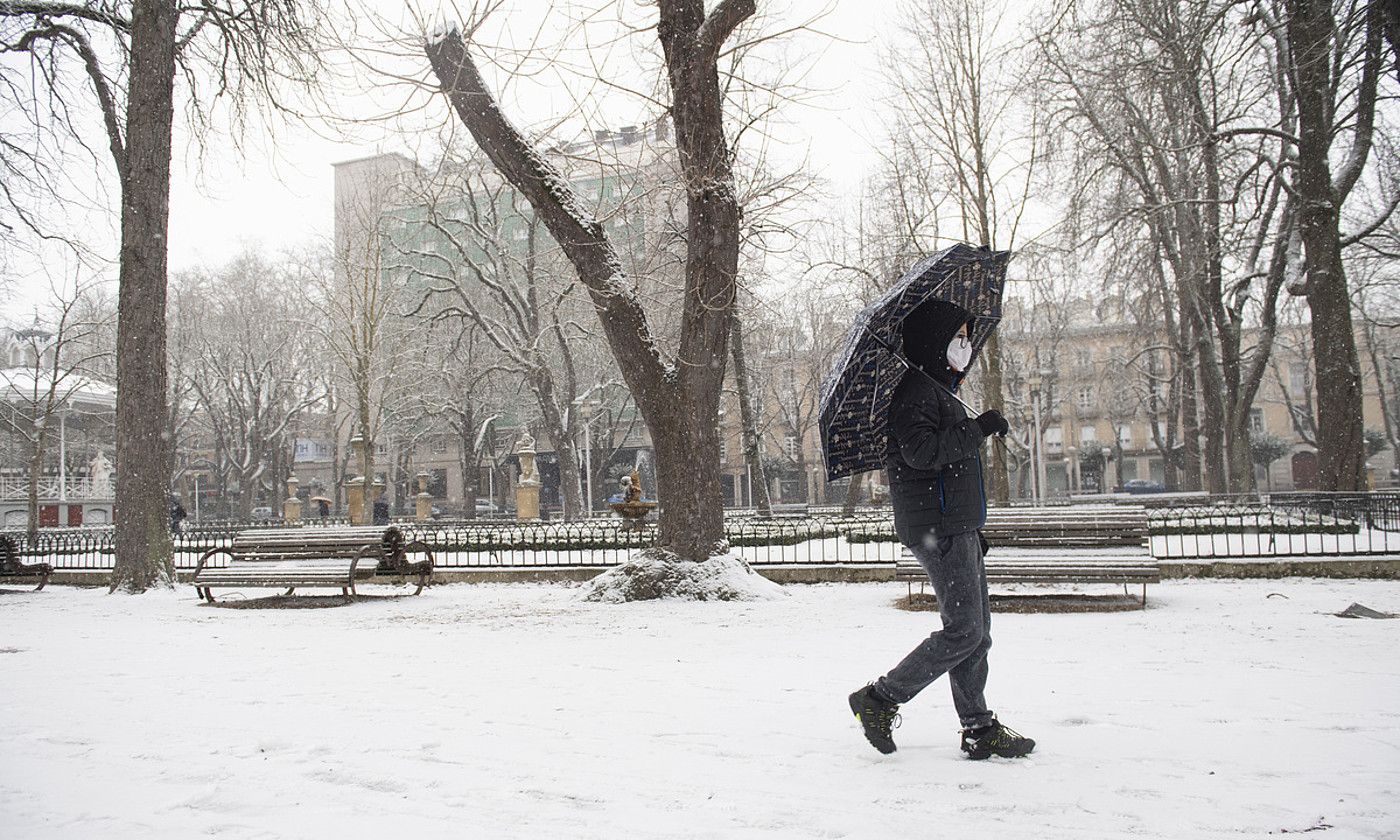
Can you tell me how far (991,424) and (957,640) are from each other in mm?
930

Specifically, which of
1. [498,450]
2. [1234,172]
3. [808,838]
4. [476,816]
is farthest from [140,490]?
[498,450]

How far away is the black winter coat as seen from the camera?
12.7 ft

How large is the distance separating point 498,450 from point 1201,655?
4767cm

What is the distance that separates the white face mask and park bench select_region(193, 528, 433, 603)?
8.77 m

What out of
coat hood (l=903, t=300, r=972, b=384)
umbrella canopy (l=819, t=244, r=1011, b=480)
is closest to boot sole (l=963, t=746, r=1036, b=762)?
umbrella canopy (l=819, t=244, r=1011, b=480)

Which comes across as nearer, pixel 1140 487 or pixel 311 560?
pixel 311 560

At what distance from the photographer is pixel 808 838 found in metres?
3.09

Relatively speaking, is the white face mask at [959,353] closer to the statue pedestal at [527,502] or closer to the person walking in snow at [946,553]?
the person walking in snow at [946,553]

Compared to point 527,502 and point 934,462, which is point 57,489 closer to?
point 527,502

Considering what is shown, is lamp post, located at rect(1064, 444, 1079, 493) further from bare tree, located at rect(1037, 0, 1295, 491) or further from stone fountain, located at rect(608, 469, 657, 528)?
stone fountain, located at rect(608, 469, 657, 528)

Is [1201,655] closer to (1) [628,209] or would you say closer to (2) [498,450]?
(1) [628,209]

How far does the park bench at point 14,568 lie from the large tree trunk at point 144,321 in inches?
90.5

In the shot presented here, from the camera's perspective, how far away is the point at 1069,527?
940 cm

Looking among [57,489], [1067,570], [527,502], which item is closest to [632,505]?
[527,502]
